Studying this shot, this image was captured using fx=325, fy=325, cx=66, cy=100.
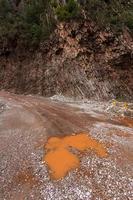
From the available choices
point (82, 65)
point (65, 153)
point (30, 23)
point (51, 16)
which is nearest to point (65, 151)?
point (65, 153)

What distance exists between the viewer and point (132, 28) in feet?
122

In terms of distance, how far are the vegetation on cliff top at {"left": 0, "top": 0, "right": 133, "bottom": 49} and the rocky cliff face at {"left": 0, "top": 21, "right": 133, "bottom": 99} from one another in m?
1.05

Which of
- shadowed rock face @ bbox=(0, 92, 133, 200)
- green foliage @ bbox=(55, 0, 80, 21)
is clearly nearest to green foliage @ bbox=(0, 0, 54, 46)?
green foliage @ bbox=(55, 0, 80, 21)

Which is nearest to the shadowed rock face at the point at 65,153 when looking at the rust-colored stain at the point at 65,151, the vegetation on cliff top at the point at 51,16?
the rust-colored stain at the point at 65,151

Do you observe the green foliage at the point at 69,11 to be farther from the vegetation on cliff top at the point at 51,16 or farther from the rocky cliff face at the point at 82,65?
the rocky cliff face at the point at 82,65

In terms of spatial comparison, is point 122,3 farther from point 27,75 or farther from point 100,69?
point 27,75

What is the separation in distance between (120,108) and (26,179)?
12861 mm

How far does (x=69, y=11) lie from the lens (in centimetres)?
3794

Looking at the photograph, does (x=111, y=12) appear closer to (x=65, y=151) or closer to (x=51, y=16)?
(x=51, y=16)

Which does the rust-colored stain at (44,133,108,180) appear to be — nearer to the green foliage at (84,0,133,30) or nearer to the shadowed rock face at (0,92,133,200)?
the shadowed rock face at (0,92,133,200)

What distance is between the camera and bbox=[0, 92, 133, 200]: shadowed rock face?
582 inches

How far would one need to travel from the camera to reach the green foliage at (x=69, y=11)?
1468 inches

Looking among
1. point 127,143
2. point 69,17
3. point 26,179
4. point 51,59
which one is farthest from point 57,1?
point 26,179

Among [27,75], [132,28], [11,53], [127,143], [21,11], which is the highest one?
[21,11]
